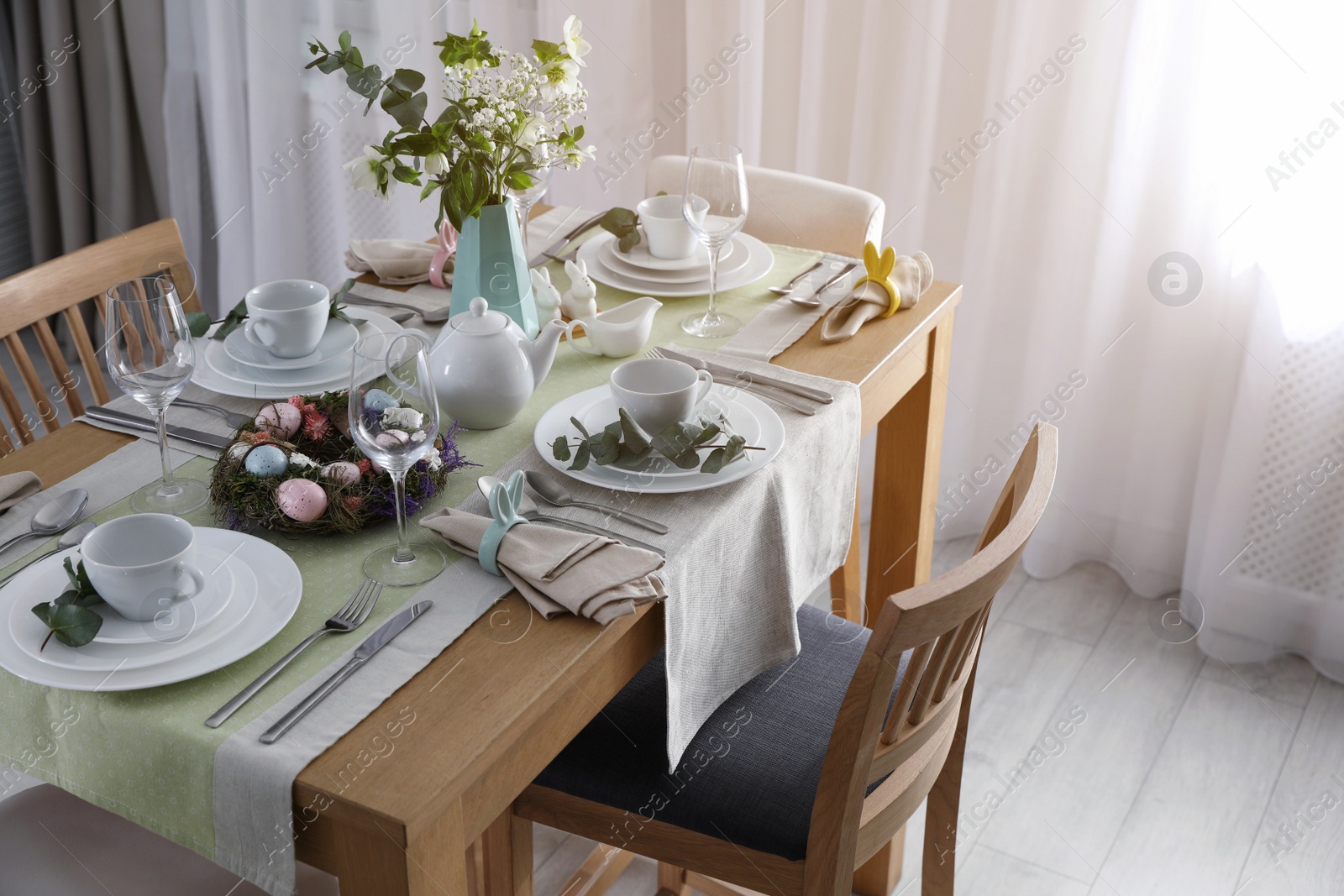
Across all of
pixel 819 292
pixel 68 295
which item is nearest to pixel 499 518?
pixel 819 292

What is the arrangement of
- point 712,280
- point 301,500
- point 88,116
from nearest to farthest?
point 301,500
point 712,280
point 88,116

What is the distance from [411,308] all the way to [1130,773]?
4.39ft

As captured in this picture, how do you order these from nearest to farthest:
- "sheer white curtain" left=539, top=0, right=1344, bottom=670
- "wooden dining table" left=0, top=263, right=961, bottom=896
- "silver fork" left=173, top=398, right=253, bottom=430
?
"wooden dining table" left=0, top=263, right=961, bottom=896 < "silver fork" left=173, top=398, right=253, bottom=430 < "sheer white curtain" left=539, top=0, right=1344, bottom=670

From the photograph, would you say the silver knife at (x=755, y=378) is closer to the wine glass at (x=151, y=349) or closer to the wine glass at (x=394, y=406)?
the wine glass at (x=394, y=406)

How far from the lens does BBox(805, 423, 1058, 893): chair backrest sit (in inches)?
36.6

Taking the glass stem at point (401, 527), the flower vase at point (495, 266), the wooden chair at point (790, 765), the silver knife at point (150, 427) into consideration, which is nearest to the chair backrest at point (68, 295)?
the silver knife at point (150, 427)

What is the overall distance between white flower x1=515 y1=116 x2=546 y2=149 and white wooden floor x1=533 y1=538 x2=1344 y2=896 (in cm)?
105

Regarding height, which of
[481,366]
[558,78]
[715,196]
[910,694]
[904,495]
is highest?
[558,78]

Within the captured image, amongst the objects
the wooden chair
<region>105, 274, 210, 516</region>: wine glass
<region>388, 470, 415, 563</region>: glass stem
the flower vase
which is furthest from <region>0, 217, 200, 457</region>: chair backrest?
the wooden chair

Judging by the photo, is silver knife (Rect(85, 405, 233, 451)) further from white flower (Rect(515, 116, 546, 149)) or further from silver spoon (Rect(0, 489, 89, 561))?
white flower (Rect(515, 116, 546, 149))

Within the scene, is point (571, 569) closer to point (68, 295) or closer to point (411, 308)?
point (411, 308)

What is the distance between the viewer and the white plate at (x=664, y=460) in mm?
1130

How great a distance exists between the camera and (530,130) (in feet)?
4.15

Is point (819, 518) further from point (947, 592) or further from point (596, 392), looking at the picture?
point (947, 592)
